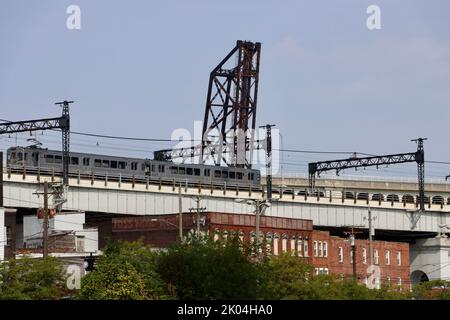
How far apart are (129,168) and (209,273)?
7374 centimetres

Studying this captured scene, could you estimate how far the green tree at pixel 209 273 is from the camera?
5666 cm

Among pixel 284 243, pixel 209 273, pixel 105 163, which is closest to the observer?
pixel 209 273

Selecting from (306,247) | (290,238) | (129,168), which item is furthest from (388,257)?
(129,168)

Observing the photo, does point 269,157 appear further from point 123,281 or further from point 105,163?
point 123,281

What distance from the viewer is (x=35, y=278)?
234ft

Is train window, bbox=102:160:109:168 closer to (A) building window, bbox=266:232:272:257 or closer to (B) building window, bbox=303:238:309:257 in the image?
(A) building window, bbox=266:232:272:257

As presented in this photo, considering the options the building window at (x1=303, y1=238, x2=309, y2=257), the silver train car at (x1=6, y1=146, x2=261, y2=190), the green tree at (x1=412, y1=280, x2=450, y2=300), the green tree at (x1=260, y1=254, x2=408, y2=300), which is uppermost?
the silver train car at (x1=6, y1=146, x2=261, y2=190)

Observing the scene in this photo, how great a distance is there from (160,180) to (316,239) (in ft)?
59.1

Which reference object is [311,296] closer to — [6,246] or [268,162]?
[6,246]

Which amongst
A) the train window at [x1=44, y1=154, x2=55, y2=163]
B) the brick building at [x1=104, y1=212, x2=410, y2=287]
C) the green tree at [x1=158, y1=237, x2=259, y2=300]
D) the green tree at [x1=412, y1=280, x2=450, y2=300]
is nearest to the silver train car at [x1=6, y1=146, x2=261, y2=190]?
the train window at [x1=44, y1=154, x2=55, y2=163]

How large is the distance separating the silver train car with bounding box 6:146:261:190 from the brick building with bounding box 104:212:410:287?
26.5 ft

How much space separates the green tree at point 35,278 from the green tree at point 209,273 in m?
10.8

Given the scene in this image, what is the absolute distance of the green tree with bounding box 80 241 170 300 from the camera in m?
61.0

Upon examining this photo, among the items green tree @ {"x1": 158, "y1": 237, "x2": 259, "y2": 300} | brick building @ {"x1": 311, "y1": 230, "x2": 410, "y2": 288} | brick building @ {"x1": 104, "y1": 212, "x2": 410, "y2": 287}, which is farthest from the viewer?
brick building @ {"x1": 311, "y1": 230, "x2": 410, "y2": 288}
